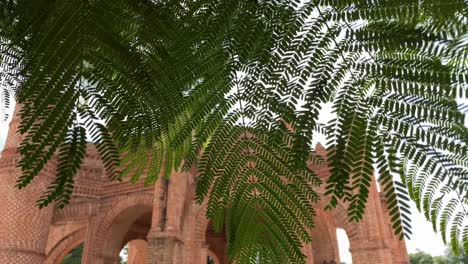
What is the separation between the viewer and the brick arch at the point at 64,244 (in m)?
16.6

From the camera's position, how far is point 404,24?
1295 millimetres

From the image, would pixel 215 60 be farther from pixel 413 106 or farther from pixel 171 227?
pixel 171 227

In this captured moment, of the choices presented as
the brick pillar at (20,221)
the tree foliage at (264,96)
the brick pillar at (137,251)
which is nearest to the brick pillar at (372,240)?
the brick pillar at (20,221)

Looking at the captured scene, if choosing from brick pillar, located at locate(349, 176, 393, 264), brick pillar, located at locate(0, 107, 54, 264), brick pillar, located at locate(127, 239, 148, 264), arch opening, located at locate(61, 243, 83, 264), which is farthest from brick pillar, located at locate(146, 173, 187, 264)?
arch opening, located at locate(61, 243, 83, 264)

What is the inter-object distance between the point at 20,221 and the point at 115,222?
2.90 meters

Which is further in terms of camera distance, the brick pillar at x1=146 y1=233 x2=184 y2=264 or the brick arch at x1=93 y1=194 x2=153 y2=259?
the brick arch at x1=93 y1=194 x2=153 y2=259

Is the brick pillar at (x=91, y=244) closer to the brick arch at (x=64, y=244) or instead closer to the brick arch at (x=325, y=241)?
the brick arch at (x=64, y=244)

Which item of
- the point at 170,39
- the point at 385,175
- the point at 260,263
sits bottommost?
the point at 260,263

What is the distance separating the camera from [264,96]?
1.54 metres

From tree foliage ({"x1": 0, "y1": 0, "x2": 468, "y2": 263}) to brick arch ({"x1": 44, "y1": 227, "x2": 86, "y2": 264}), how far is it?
16537 mm

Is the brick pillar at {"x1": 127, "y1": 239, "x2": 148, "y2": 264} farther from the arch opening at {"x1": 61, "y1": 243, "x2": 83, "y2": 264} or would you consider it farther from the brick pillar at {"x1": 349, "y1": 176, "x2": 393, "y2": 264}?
the arch opening at {"x1": 61, "y1": 243, "x2": 83, "y2": 264}

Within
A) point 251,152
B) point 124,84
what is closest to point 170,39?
point 124,84

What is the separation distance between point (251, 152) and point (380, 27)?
2.27ft

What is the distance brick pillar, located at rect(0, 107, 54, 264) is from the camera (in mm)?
10406
